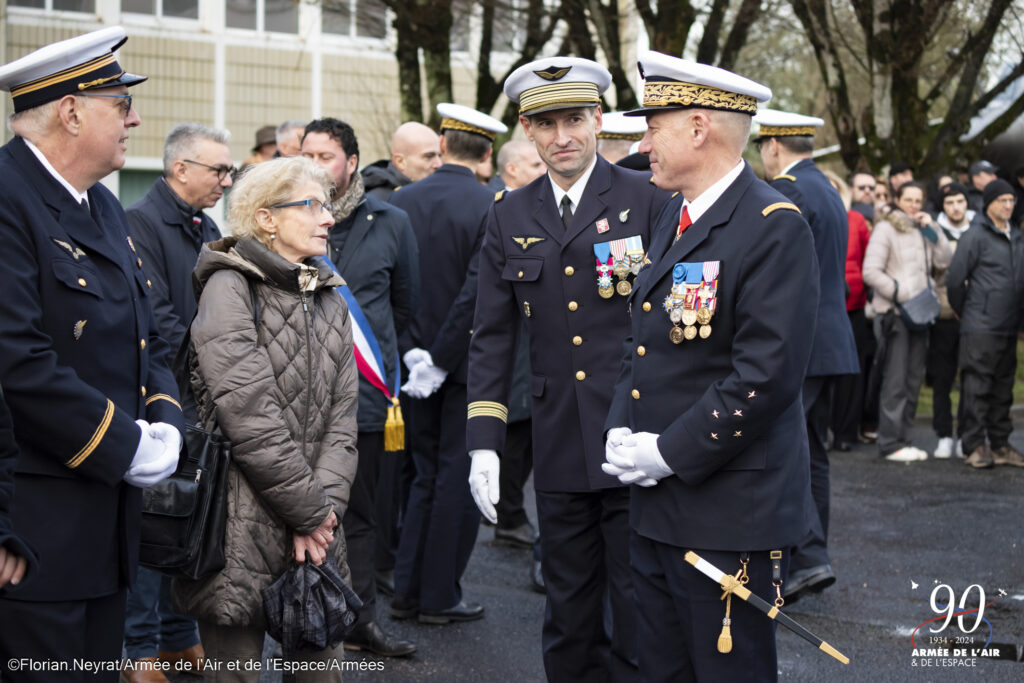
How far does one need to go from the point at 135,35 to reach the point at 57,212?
2179 centimetres

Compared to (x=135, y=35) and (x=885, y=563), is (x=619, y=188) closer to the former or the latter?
(x=885, y=563)

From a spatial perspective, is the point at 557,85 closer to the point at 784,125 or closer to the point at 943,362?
the point at 784,125

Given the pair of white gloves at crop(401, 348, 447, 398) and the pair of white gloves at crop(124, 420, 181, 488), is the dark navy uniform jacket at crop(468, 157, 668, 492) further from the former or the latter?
the pair of white gloves at crop(401, 348, 447, 398)

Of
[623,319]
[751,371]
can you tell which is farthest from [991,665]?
[751,371]

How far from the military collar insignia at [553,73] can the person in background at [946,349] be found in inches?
282

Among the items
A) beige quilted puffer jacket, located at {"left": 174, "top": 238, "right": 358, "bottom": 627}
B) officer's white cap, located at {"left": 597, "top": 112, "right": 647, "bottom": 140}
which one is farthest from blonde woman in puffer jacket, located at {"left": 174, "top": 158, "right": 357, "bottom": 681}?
officer's white cap, located at {"left": 597, "top": 112, "right": 647, "bottom": 140}

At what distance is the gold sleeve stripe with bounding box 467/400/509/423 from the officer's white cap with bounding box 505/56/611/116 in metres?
1.06

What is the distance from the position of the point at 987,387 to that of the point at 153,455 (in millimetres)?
8385

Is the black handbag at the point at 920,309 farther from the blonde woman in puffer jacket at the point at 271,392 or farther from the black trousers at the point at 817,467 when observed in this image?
the blonde woman in puffer jacket at the point at 271,392

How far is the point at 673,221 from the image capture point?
11.8ft

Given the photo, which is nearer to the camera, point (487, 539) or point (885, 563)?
point (885, 563)

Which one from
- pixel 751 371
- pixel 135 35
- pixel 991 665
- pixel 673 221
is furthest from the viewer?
pixel 135 35

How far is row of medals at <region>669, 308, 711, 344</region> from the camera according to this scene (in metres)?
3.24

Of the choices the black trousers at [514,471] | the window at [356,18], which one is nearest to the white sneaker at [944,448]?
the black trousers at [514,471]
